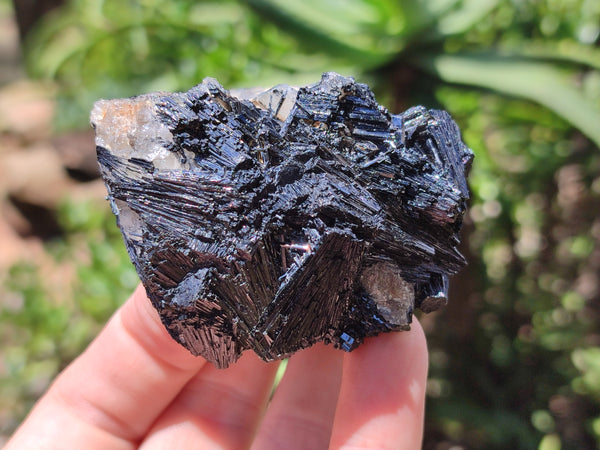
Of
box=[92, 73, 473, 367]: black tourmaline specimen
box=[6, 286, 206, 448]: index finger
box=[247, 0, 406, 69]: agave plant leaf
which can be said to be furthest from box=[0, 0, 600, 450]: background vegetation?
box=[92, 73, 473, 367]: black tourmaline specimen

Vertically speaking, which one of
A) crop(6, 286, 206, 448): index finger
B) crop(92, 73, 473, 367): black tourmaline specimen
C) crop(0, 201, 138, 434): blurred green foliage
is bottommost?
crop(0, 201, 138, 434): blurred green foliage

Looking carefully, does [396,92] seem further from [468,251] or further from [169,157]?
[169,157]

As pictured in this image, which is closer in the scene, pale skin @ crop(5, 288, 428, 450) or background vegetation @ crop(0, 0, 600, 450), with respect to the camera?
pale skin @ crop(5, 288, 428, 450)

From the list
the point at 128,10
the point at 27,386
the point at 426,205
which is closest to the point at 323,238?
the point at 426,205

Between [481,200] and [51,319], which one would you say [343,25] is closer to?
[481,200]

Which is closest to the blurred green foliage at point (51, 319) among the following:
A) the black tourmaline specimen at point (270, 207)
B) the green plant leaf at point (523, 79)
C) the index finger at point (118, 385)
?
the index finger at point (118, 385)

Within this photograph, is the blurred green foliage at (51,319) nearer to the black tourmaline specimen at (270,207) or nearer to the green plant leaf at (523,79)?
the black tourmaline specimen at (270,207)

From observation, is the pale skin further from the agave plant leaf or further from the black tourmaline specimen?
the agave plant leaf
